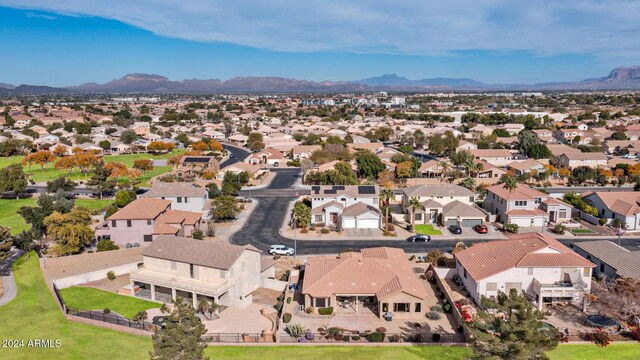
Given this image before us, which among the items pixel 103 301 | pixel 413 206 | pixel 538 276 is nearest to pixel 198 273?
pixel 103 301

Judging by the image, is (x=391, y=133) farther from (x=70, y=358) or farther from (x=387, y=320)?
(x=70, y=358)

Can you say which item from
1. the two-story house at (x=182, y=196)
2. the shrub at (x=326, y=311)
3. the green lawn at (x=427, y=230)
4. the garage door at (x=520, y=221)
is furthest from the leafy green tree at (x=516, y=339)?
the two-story house at (x=182, y=196)

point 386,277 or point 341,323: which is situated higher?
point 386,277

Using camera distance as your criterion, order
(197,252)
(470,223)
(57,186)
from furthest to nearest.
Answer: (57,186)
(470,223)
(197,252)

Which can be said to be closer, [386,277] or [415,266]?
[386,277]

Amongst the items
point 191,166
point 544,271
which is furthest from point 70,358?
point 191,166

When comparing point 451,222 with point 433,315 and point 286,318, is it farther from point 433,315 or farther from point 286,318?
point 286,318

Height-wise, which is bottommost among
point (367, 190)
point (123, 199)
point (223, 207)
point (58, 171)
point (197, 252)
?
point (58, 171)
